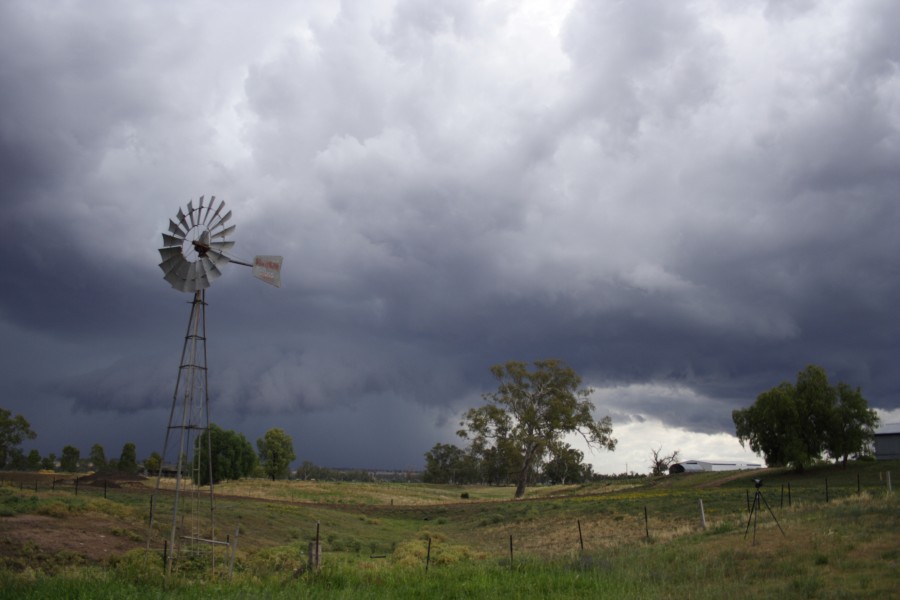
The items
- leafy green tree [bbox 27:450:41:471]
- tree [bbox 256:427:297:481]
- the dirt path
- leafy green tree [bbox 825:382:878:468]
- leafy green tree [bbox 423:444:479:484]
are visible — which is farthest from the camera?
leafy green tree [bbox 423:444:479:484]

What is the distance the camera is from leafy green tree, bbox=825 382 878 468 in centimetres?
6806

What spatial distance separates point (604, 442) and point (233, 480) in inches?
2075

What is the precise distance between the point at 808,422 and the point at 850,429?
3795mm

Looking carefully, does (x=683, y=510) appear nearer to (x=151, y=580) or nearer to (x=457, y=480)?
(x=151, y=580)

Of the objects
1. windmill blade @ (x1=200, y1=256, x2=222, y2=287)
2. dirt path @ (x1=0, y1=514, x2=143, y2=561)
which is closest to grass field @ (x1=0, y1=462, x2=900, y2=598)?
dirt path @ (x1=0, y1=514, x2=143, y2=561)

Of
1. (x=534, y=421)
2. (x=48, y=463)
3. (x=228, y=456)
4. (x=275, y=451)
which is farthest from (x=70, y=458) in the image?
(x=534, y=421)

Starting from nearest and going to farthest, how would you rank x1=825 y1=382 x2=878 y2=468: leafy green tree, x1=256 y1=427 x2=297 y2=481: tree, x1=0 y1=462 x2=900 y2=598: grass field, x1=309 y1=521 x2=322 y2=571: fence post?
x1=0 y1=462 x2=900 y2=598: grass field
x1=309 y1=521 x2=322 y2=571: fence post
x1=825 y1=382 x2=878 y2=468: leafy green tree
x1=256 y1=427 x2=297 y2=481: tree

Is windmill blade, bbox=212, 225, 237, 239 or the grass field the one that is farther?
windmill blade, bbox=212, 225, 237, 239

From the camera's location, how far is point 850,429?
6856cm

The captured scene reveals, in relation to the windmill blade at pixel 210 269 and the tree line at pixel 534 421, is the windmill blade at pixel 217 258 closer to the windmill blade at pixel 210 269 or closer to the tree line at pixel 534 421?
the windmill blade at pixel 210 269

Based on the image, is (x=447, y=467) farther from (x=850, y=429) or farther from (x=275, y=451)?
(x=850, y=429)

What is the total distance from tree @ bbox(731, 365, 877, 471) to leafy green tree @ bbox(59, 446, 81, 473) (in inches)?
5823

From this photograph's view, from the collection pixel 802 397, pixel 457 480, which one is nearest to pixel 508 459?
pixel 802 397

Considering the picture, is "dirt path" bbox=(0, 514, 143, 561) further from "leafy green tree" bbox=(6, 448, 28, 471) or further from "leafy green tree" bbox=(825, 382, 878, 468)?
"leafy green tree" bbox=(6, 448, 28, 471)
